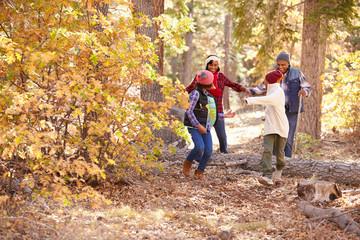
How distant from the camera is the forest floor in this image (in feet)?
12.4

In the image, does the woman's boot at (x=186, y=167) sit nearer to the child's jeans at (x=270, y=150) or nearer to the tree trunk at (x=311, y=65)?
the child's jeans at (x=270, y=150)

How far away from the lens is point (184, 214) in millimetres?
4691

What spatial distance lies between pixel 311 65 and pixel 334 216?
693 centimetres

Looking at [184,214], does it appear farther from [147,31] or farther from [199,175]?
[147,31]

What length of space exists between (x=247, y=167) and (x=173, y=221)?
298 centimetres

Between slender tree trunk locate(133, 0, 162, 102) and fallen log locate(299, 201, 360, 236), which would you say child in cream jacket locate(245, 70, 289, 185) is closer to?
fallen log locate(299, 201, 360, 236)

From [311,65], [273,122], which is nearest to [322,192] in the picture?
[273,122]

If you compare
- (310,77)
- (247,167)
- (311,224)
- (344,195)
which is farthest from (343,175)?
(310,77)

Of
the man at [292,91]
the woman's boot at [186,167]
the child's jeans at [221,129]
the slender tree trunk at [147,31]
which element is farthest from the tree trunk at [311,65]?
the woman's boot at [186,167]

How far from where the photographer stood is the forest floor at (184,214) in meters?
3.77

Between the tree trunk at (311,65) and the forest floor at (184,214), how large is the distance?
4367 mm

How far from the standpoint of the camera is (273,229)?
13.8ft

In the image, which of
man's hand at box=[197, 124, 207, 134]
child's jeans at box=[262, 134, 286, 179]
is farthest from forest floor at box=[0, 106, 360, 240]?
man's hand at box=[197, 124, 207, 134]

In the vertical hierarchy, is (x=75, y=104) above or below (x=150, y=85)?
below
